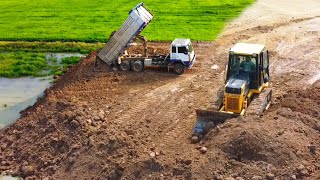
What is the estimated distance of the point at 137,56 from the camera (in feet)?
96.6

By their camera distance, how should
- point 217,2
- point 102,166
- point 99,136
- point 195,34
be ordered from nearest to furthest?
1. point 102,166
2. point 99,136
3. point 195,34
4. point 217,2

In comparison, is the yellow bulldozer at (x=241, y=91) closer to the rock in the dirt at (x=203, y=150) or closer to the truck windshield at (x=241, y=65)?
the truck windshield at (x=241, y=65)

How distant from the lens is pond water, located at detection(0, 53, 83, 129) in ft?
86.7

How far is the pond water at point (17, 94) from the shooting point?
26.4 metres

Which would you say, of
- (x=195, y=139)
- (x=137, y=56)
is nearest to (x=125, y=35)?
(x=137, y=56)

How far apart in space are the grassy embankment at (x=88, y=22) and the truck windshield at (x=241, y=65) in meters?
13.6

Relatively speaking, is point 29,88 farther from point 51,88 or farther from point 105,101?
point 105,101

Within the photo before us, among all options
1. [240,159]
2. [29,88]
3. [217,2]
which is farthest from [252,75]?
[217,2]

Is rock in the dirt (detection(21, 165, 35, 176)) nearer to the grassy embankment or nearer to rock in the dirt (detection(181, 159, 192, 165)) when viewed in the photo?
rock in the dirt (detection(181, 159, 192, 165))

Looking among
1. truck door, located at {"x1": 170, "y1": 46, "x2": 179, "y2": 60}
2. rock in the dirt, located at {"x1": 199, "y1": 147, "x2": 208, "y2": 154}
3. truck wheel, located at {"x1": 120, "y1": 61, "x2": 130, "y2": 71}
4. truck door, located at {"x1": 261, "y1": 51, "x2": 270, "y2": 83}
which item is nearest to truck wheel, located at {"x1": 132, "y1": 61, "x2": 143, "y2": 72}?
truck wheel, located at {"x1": 120, "y1": 61, "x2": 130, "y2": 71}

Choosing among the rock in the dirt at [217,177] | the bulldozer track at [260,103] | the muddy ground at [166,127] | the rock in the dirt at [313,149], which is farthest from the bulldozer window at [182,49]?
the rock in the dirt at [217,177]

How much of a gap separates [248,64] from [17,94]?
571 inches

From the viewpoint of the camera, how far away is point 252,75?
824 inches

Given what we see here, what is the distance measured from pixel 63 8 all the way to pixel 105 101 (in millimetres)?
23455
